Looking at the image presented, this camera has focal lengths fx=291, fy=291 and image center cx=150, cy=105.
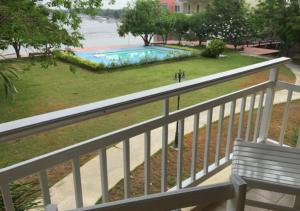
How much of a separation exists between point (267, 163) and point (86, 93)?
5.01m

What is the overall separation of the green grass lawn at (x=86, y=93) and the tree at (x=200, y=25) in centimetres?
236

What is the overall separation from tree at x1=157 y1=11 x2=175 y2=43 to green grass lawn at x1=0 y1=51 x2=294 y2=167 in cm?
296

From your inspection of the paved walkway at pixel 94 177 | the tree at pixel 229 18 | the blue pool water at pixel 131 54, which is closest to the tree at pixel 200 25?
the tree at pixel 229 18

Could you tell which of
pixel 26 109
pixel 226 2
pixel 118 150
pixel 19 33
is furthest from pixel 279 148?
pixel 226 2

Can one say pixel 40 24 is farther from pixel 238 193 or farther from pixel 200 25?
pixel 200 25

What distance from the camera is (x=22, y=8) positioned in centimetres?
303

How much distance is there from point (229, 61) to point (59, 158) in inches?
346

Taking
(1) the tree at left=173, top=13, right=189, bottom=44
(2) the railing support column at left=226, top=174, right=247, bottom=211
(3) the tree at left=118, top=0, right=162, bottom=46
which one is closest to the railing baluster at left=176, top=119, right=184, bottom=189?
(2) the railing support column at left=226, top=174, right=247, bottom=211

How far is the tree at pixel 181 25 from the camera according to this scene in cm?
1171

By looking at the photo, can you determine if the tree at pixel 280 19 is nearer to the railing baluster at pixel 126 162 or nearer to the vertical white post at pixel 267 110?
the vertical white post at pixel 267 110

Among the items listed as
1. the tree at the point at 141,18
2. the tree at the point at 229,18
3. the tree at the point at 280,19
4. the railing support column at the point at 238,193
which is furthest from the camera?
the tree at the point at 141,18

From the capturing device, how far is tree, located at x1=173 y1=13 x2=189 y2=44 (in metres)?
11.7

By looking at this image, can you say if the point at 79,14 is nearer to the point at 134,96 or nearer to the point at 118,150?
the point at 118,150

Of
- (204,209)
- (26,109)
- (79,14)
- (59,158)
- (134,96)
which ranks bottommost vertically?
(26,109)
